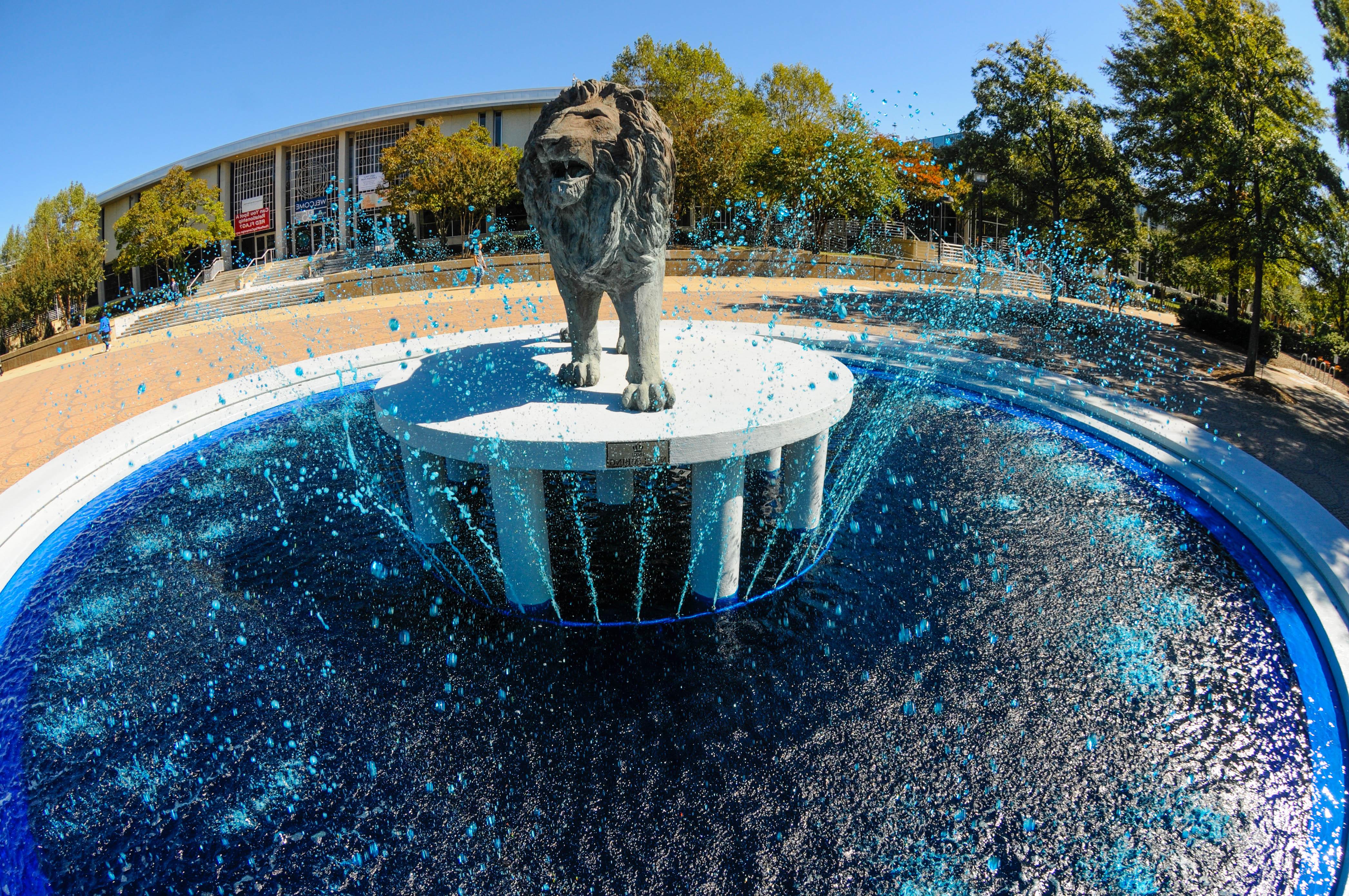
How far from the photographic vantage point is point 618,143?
468cm

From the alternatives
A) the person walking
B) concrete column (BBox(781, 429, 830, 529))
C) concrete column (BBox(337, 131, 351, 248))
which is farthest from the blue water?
concrete column (BBox(337, 131, 351, 248))

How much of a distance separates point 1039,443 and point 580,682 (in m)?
6.21

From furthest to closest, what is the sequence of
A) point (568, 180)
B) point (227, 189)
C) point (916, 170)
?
point (227, 189), point (916, 170), point (568, 180)

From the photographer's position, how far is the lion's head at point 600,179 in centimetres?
453

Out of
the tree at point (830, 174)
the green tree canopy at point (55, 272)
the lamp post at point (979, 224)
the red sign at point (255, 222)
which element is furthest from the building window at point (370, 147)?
the lamp post at point (979, 224)

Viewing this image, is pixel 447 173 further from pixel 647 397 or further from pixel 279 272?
pixel 647 397

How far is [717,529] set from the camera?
16.6 feet

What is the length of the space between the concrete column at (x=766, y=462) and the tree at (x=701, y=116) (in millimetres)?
21647

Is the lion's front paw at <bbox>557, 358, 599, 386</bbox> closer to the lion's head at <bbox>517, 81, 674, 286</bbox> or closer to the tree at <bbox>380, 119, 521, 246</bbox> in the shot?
the lion's head at <bbox>517, 81, 674, 286</bbox>

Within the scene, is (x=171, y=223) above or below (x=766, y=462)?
above

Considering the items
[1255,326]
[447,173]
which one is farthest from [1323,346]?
[447,173]

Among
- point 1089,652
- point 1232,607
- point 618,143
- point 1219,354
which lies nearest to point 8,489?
point 618,143

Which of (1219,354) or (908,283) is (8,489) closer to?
(1219,354)

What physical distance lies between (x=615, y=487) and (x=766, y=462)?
163cm
